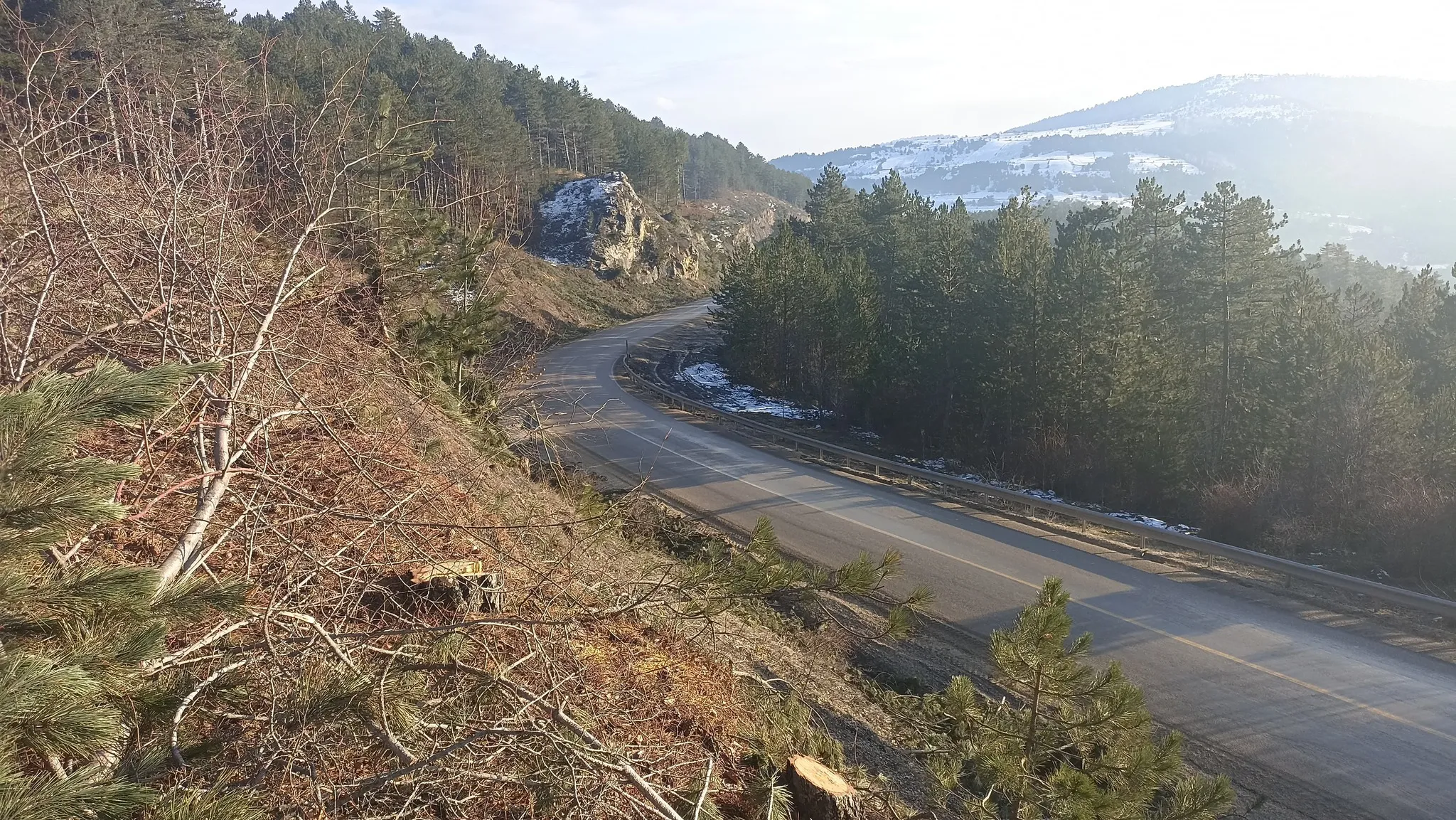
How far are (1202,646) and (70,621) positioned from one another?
464 inches

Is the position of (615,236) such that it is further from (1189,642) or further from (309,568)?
(309,568)

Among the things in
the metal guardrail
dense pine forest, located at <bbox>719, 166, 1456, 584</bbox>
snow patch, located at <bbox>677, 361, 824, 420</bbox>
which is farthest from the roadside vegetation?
snow patch, located at <bbox>677, 361, 824, 420</bbox>

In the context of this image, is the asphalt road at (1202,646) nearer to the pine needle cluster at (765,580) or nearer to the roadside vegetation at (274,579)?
the roadside vegetation at (274,579)

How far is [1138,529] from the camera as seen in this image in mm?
14273

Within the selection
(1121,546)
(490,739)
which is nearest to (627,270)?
(1121,546)

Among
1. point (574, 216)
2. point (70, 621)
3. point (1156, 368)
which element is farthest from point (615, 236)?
point (70, 621)

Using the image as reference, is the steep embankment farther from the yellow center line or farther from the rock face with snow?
the yellow center line

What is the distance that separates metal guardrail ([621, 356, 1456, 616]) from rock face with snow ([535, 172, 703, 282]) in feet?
122

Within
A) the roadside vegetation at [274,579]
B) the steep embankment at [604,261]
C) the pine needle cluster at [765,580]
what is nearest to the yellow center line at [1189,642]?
the pine needle cluster at [765,580]

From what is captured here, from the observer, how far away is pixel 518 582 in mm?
5379

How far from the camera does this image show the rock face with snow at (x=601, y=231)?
199 ft

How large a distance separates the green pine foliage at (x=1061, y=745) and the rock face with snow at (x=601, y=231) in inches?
2278

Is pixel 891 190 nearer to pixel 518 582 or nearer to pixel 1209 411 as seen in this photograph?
pixel 1209 411

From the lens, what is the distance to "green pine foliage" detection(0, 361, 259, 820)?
167 centimetres
